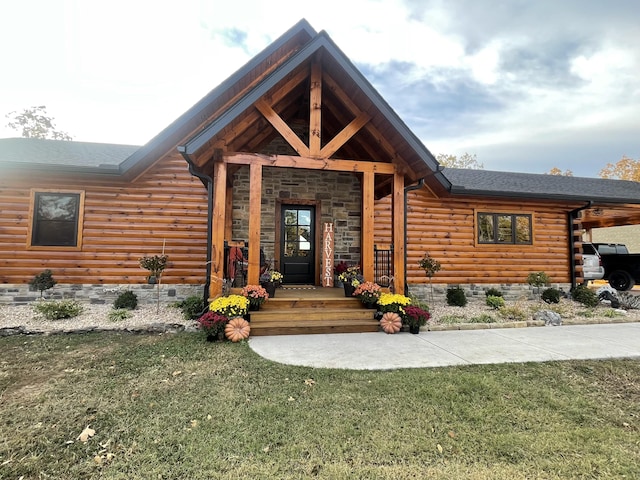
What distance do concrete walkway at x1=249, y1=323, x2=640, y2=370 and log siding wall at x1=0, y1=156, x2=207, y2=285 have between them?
13.1 ft

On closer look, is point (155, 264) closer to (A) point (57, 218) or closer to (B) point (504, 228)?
(A) point (57, 218)

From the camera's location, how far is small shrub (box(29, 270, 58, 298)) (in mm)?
6914

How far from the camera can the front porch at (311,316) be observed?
534 centimetres

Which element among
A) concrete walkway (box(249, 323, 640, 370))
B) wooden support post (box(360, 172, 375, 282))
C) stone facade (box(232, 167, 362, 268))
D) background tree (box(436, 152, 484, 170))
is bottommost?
concrete walkway (box(249, 323, 640, 370))

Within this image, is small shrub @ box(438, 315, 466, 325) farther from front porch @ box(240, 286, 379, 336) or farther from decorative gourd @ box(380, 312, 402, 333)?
front porch @ box(240, 286, 379, 336)

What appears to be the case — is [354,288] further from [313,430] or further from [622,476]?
[622,476]

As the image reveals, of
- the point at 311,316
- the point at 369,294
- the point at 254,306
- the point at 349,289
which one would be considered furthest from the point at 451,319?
the point at 254,306

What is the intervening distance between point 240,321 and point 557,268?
9.72 metres

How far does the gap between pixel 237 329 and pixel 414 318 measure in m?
3.00

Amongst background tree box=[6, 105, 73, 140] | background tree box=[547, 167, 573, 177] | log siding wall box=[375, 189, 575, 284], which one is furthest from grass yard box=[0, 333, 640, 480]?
background tree box=[547, 167, 573, 177]

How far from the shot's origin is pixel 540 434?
7.65 ft

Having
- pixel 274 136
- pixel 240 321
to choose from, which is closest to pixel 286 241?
pixel 274 136

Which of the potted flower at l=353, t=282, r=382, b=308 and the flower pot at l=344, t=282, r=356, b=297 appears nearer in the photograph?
the potted flower at l=353, t=282, r=382, b=308

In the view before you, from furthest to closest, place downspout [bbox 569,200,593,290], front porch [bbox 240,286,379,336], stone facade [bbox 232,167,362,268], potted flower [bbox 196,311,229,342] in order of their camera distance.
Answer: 1. downspout [bbox 569,200,593,290]
2. stone facade [bbox 232,167,362,268]
3. front porch [bbox 240,286,379,336]
4. potted flower [bbox 196,311,229,342]
